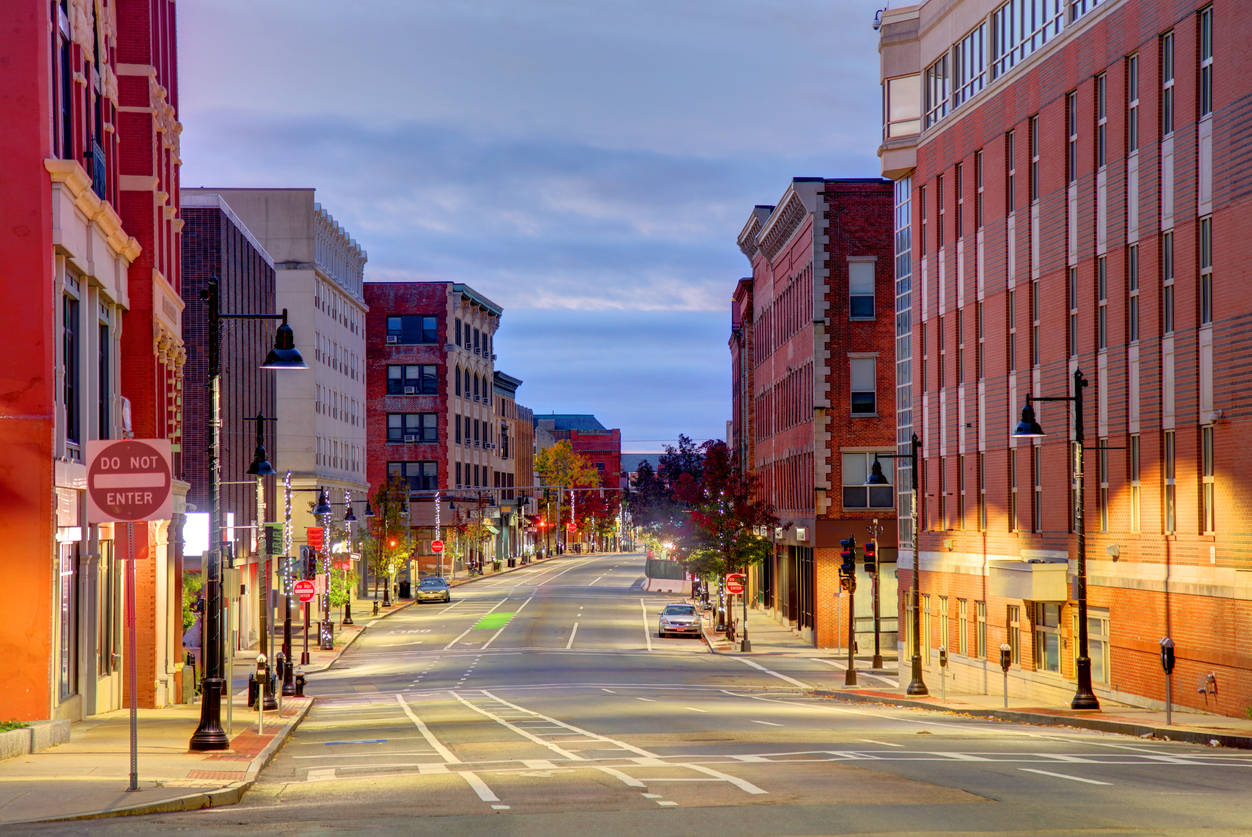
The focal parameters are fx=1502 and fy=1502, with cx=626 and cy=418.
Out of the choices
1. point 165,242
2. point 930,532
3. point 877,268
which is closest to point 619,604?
point 877,268

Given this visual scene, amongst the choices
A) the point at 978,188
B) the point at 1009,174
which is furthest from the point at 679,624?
the point at 1009,174

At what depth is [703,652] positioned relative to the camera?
60.1 metres

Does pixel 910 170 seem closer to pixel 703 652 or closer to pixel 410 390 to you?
pixel 703 652

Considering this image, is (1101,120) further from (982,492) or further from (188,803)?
(188,803)

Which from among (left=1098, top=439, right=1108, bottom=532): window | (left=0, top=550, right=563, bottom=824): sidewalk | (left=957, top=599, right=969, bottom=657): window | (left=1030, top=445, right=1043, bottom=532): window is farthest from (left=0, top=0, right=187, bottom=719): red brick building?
(left=957, top=599, right=969, bottom=657): window

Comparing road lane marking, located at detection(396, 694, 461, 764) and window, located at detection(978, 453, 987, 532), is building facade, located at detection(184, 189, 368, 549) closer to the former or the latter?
window, located at detection(978, 453, 987, 532)

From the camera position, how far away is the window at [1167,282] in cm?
3134

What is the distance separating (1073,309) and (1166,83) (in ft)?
21.5

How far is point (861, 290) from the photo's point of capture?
64.2 metres

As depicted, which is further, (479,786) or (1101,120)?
(1101,120)

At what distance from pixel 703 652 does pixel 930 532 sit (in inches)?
588

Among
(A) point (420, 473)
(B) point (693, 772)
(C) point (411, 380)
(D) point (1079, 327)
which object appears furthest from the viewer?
(A) point (420, 473)

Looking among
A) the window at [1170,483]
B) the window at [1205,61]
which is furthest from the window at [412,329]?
the window at [1205,61]

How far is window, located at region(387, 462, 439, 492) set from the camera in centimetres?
12644
